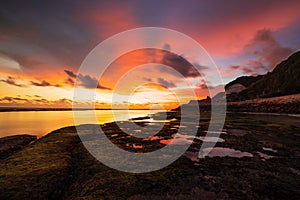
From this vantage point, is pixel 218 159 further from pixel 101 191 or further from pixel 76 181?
pixel 76 181

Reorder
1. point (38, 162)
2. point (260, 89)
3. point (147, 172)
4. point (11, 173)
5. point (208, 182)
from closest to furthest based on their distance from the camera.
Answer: point (208, 182) → point (11, 173) → point (147, 172) → point (38, 162) → point (260, 89)

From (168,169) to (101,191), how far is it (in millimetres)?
5602

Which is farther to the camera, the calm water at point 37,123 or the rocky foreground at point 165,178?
the calm water at point 37,123

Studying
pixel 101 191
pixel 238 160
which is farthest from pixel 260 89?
pixel 101 191

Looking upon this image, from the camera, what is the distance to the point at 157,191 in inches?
388

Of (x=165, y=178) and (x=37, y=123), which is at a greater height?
(x=37, y=123)

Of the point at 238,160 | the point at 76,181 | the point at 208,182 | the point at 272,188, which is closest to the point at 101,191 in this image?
the point at 76,181

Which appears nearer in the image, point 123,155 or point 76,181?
point 76,181

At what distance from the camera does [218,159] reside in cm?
1508

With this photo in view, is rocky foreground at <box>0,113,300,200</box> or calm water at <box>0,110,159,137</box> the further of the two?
calm water at <box>0,110,159,137</box>

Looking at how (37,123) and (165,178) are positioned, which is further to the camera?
(37,123)

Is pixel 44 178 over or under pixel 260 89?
under

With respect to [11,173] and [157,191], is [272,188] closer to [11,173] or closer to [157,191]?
[157,191]

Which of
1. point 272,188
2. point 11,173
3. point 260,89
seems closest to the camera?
point 272,188
